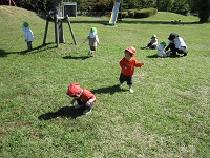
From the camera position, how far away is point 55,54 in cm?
1639

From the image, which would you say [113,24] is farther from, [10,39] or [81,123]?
[81,123]

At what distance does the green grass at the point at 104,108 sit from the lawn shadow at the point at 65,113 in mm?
64

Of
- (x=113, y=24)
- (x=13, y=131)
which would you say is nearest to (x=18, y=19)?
(x=113, y=24)

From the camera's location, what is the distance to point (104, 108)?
9.91m

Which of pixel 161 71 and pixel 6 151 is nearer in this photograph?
pixel 6 151

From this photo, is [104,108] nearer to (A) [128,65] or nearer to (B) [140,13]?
(A) [128,65]

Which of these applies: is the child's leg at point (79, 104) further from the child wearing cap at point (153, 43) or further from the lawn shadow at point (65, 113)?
the child wearing cap at point (153, 43)

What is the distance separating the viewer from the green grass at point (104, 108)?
7.96m

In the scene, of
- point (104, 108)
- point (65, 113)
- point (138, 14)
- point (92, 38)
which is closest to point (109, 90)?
point (104, 108)

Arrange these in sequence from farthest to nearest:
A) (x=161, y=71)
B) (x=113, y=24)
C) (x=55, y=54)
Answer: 1. (x=113, y=24)
2. (x=55, y=54)
3. (x=161, y=71)

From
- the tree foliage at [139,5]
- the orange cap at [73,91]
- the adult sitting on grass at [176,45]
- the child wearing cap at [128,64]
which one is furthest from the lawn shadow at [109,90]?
the tree foliage at [139,5]

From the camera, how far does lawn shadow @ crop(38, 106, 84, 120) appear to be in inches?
368

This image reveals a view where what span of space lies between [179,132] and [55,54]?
29.8 feet

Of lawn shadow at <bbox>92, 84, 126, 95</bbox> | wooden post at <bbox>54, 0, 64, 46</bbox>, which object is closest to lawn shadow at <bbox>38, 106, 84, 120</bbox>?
lawn shadow at <bbox>92, 84, 126, 95</bbox>
